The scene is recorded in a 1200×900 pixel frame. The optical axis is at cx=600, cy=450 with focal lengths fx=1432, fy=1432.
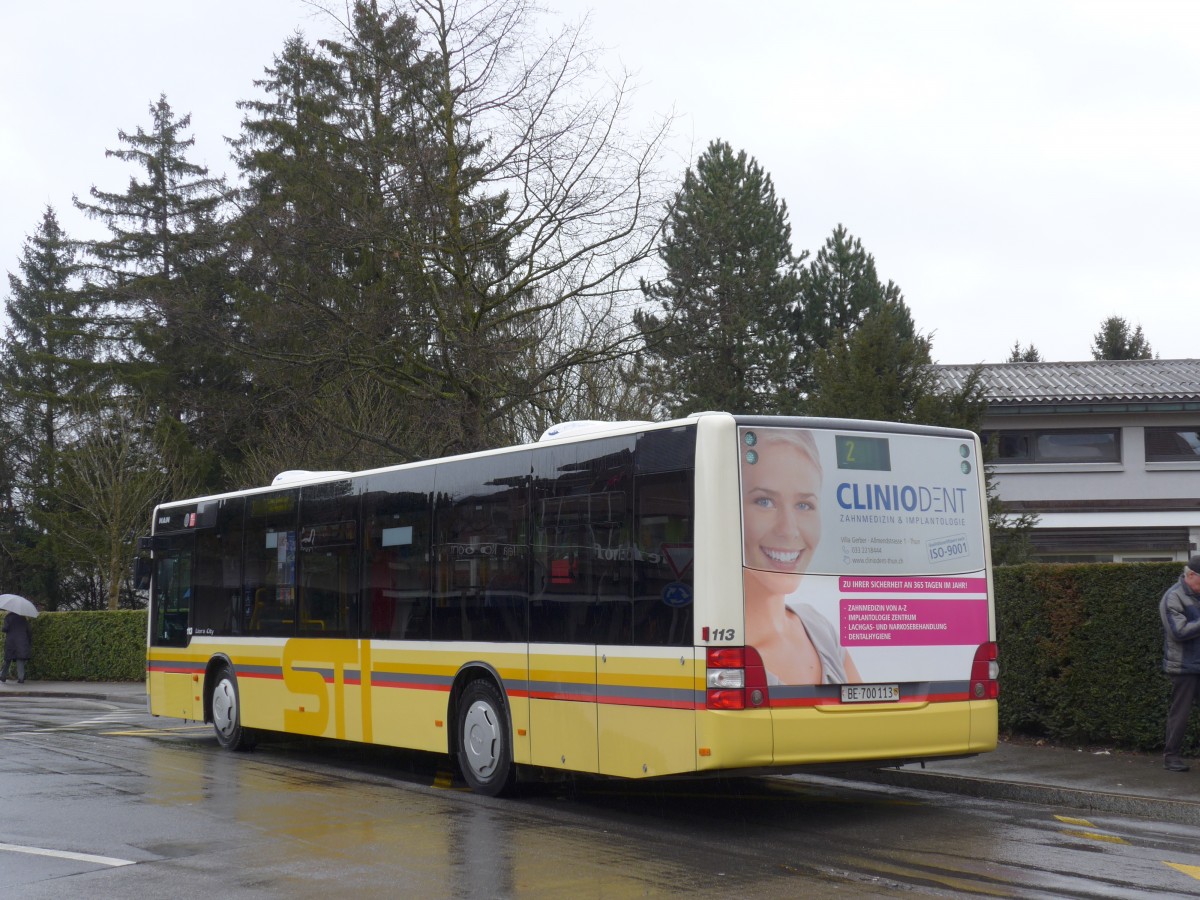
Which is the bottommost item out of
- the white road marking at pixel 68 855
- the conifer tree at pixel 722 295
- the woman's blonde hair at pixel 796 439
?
the white road marking at pixel 68 855

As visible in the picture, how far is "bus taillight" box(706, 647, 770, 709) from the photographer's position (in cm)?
919

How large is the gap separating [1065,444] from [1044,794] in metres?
26.2

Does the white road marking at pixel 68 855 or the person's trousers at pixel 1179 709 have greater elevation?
the person's trousers at pixel 1179 709

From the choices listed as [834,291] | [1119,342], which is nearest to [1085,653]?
[834,291]

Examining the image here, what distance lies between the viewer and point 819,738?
31.1ft

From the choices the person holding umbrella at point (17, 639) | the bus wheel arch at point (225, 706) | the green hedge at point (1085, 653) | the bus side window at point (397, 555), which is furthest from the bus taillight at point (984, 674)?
the person holding umbrella at point (17, 639)

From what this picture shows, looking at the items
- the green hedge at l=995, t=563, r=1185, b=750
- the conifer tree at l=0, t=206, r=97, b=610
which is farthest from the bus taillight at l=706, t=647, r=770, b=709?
the conifer tree at l=0, t=206, r=97, b=610

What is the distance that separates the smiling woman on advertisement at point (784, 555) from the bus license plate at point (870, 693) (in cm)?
6

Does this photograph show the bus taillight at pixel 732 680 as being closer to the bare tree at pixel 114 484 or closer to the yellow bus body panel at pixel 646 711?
the yellow bus body panel at pixel 646 711

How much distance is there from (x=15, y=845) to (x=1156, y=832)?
7.54 metres

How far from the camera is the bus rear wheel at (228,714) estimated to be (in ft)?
51.5

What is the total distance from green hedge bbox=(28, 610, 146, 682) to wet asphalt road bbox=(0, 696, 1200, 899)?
719 inches

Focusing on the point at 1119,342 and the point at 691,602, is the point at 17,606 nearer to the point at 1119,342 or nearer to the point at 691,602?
the point at 691,602

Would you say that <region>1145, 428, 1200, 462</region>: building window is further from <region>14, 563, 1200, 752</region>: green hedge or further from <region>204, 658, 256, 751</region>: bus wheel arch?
<region>204, 658, 256, 751</region>: bus wheel arch
